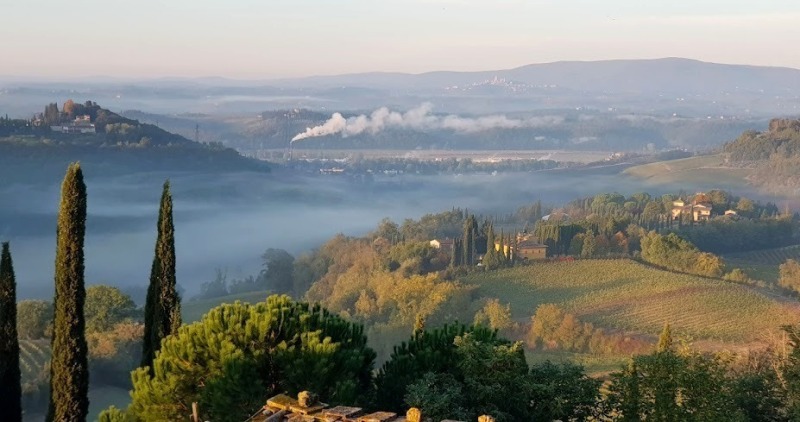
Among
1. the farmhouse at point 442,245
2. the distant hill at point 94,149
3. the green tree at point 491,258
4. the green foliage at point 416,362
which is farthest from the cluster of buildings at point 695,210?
the green foliage at point 416,362

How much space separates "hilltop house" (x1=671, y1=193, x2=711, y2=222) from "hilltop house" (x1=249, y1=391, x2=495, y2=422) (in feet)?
300

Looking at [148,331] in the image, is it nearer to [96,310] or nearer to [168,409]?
[168,409]

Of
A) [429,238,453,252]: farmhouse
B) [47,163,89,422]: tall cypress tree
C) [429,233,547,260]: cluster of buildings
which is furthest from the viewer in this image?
[429,238,453,252]: farmhouse

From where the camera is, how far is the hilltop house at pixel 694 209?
101 meters

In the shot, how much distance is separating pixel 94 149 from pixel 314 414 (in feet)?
456

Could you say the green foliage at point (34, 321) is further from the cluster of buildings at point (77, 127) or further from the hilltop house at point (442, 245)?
the cluster of buildings at point (77, 127)

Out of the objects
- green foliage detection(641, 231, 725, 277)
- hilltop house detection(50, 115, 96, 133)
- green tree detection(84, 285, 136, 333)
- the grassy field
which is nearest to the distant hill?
hilltop house detection(50, 115, 96, 133)

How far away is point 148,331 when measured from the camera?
2055 cm

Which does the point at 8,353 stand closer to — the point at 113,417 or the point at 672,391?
the point at 113,417

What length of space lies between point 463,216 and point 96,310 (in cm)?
6923

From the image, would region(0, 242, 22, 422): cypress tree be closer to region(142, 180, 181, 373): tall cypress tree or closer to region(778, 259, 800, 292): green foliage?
region(142, 180, 181, 373): tall cypress tree

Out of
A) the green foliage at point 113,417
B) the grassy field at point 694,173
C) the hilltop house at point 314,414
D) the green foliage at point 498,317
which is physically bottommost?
the grassy field at point 694,173

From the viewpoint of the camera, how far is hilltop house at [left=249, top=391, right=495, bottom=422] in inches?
460

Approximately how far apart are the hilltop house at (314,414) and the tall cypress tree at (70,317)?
683 cm
